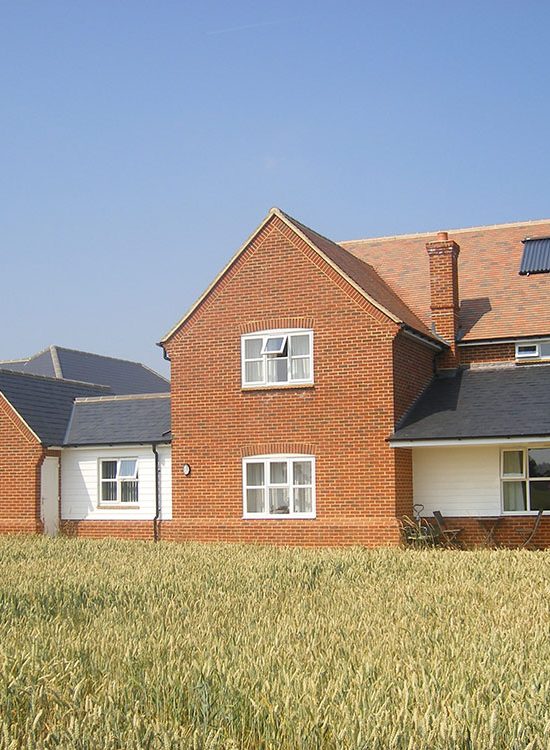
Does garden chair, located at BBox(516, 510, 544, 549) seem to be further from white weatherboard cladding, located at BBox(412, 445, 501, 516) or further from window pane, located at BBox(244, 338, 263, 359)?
window pane, located at BBox(244, 338, 263, 359)

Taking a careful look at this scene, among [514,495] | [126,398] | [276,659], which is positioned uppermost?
[126,398]

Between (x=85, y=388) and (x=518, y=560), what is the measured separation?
62.0 feet

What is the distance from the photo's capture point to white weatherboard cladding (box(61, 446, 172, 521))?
27.3 meters

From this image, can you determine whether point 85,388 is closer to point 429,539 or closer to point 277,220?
point 277,220

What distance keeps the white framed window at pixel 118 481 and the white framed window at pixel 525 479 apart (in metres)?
9.95

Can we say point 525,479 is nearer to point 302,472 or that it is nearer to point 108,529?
point 302,472

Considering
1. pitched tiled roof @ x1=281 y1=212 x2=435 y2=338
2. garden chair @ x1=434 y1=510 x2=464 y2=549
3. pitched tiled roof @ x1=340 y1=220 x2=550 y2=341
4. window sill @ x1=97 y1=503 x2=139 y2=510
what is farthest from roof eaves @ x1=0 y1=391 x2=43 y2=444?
garden chair @ x1=434 y1=510 x2=464 y2=549

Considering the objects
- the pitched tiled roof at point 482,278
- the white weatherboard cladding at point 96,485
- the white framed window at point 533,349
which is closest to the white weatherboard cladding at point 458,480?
the white framed window at point 533,349

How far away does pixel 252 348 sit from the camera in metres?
25.6

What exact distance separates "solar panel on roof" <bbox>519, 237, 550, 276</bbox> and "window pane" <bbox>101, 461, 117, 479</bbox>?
40.3ft

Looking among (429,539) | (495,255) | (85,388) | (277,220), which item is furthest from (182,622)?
(85,388)

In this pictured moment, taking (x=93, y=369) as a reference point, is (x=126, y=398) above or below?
below

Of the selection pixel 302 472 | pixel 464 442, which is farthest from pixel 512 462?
pixel 302 472

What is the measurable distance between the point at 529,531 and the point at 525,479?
47.0 inches
